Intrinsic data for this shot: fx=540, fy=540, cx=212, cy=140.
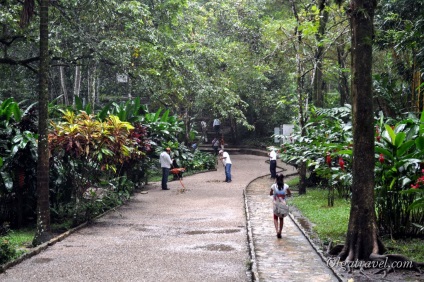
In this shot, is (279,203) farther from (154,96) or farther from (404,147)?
(154,96)

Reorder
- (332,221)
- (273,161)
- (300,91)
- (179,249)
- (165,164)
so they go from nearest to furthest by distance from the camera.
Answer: (179,249) → (332,221) → (300,91) → (165,164) → (273,161)

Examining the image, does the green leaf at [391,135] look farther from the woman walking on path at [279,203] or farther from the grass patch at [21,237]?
the grass patch at [21,237]

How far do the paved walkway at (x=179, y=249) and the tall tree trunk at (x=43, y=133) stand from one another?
45 centimetres

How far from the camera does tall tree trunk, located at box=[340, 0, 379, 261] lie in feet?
29.3

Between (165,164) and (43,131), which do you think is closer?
(43,131)

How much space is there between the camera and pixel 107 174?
18109 mm

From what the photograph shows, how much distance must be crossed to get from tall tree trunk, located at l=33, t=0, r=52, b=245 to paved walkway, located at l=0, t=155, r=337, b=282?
45 centimetres

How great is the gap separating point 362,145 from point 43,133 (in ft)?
21.1

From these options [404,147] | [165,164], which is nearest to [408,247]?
[404,147]

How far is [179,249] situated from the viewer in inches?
417

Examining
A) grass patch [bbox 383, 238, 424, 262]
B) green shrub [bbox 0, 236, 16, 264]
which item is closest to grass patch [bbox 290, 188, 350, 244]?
grass patch [bbox 383, 238, 424, 262]

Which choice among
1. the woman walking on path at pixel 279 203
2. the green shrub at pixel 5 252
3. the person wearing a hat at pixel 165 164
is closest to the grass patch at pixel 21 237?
the green shrub at pixel 5 252

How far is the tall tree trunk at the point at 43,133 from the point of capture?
439 inches

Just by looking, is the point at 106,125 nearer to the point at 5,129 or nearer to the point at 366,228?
the point at 5,129
